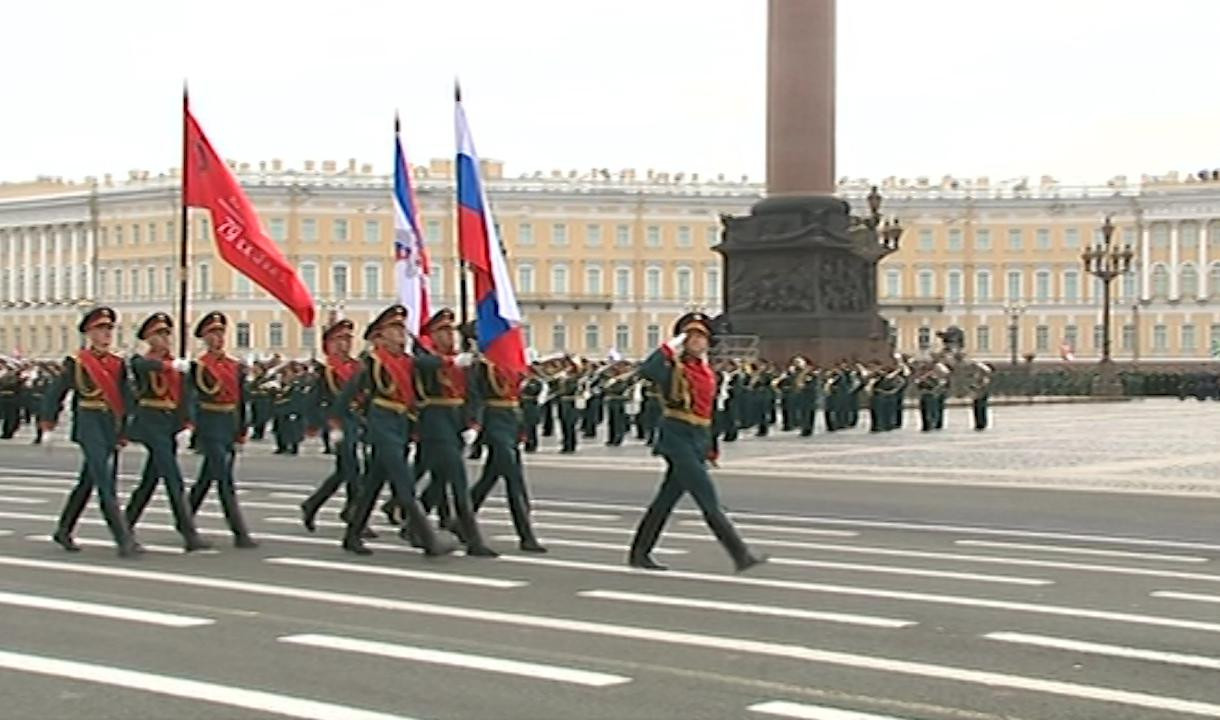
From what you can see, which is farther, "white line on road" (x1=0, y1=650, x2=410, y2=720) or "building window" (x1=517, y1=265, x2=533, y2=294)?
"building window" (x1=517, y1=265, x2=533, y2=294)

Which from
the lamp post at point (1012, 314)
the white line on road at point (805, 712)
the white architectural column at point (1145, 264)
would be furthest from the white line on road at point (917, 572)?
the white architectural column at point (1145, 264)

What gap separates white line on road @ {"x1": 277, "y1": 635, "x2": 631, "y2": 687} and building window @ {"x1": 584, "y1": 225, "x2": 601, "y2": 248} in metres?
101

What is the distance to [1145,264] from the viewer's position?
4269 inches

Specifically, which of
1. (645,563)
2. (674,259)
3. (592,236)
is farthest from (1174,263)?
(645,563)

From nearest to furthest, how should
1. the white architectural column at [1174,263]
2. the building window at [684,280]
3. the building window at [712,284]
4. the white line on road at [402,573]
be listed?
1. the white line on road at [402,573]
2. the white architectural column at [1174,263]
3. the building window at [712,284]
4. the building window at [684,280]

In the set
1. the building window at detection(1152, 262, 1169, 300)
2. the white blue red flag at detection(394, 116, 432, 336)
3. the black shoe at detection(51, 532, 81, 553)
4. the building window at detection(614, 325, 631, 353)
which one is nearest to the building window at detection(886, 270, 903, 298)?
the building window at detection(1152, 262, 1169, 300)

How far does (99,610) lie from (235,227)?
21.5ft

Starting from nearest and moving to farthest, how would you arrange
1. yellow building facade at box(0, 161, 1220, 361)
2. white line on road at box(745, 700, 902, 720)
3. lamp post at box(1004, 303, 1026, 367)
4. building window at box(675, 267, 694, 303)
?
white line on road at box(745, 700, 902, 720) < lamp post at box(1004, 303, 1026, 367) < yellow building facade at box(0, 161, 1220, 361) < building window at box(675, 267, 694, 303)

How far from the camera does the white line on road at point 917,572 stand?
11.4 meters

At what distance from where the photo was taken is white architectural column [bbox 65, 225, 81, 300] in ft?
380

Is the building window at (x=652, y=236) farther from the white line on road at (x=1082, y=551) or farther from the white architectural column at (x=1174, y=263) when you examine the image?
the white line on road at (x=1082, y=551)

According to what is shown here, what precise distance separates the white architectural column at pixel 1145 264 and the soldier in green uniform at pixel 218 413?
9983 cm

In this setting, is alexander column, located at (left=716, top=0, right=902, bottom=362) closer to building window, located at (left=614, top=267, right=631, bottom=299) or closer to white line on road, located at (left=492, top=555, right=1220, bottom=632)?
white line on road, located at (left=492, top=555, right=1220, bottom=632)

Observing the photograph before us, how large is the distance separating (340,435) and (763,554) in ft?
9.70
